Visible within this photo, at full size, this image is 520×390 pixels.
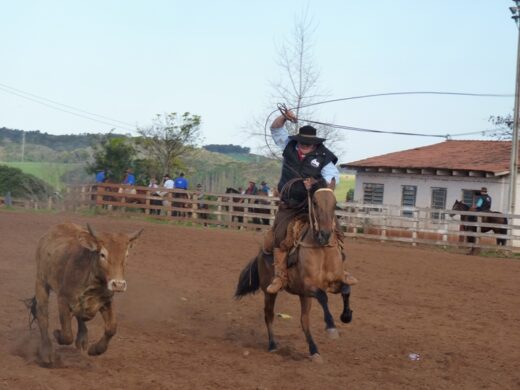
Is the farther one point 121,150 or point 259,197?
point 121,150

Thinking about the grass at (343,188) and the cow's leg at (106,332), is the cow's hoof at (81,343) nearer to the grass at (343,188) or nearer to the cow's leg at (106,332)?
the cow's leg at (106,332)

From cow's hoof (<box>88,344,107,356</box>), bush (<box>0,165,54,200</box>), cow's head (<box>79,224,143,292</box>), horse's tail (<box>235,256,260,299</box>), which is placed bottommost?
cow's hoof (<box>88,344,107,356</box>)

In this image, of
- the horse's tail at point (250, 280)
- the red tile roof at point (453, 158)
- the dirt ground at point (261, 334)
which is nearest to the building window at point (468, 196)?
the red tile roof at point (453, 158)

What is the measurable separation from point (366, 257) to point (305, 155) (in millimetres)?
10302

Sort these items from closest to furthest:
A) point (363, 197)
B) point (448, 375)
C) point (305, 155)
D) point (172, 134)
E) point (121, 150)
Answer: point (448, 375)
point (305, 155)
point (363, 197)
point (121, 150)
point (172, 134)

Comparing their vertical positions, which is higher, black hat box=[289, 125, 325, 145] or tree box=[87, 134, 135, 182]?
tree box=[87, 134, 135, 182]

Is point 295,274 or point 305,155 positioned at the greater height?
point 305,155

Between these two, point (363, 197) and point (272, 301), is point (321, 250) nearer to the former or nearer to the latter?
point (272, 301)

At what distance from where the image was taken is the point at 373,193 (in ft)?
119

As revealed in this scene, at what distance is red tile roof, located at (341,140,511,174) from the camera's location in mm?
32469

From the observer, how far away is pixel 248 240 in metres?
22.1

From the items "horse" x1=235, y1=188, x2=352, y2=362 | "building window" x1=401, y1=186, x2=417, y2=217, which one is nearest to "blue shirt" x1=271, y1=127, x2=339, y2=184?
"horse" x1=235, y1=188, x2=352, y2=362

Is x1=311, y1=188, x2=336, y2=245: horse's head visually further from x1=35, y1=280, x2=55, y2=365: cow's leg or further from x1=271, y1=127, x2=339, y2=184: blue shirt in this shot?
x1=35, y1=280, x2=55, y2=365: cow's leg

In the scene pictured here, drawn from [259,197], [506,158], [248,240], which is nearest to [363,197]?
[506,158]
